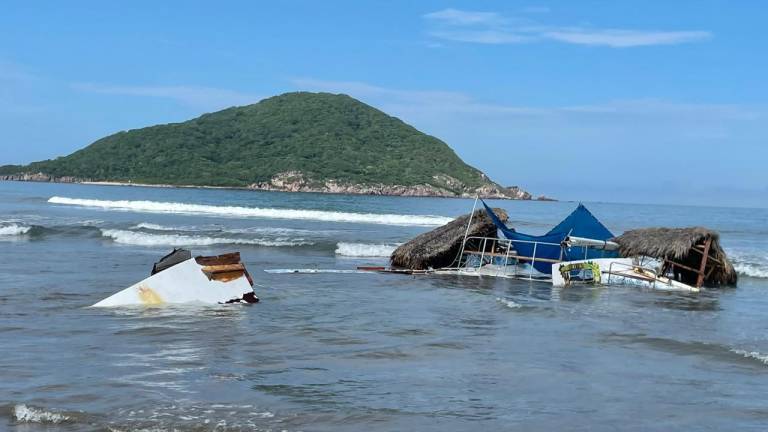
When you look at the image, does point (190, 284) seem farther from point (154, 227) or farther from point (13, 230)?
point (154, 227)

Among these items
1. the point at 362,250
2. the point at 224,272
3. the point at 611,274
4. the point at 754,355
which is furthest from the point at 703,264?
the point at 224,272

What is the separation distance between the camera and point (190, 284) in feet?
40.6

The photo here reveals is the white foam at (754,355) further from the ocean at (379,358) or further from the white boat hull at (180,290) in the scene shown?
the white boat hull at (180,290)

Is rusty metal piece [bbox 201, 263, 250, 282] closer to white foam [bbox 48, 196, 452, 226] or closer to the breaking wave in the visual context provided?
the breaking wave

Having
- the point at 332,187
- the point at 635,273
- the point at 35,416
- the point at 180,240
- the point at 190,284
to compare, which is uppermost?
the point at 332,187

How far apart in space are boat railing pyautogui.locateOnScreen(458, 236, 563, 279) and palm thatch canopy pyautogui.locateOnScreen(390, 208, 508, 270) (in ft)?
0.77

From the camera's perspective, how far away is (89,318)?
10.9 meters

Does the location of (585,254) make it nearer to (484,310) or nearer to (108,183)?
(484,310)

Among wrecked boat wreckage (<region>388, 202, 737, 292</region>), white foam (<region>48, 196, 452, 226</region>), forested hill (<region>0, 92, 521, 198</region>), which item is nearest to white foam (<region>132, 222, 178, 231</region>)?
white foam (<region>48, 196, 452, 226</region>)

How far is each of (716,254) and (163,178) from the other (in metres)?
119

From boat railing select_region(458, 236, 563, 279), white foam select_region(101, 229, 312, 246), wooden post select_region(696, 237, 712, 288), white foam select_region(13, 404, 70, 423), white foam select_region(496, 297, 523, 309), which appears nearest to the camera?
white foam select_region(13, 404, 70, 423)

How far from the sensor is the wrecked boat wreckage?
1831 cm

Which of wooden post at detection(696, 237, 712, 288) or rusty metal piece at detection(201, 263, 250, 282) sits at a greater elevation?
wooden post at detection(696, 237, 712, 288)

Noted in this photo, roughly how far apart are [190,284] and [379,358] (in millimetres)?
4735
